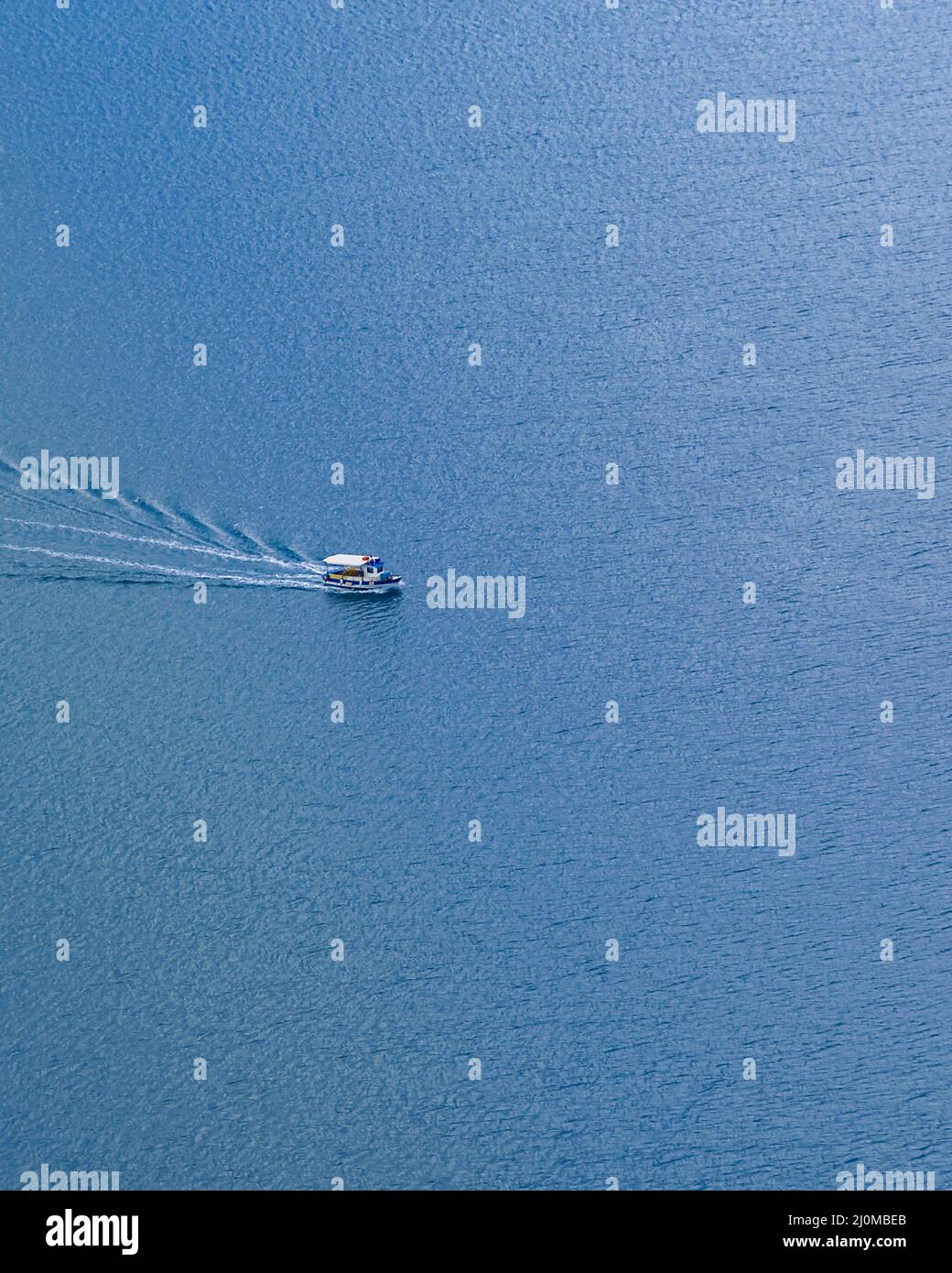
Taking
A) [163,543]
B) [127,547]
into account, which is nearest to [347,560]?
[163,543]

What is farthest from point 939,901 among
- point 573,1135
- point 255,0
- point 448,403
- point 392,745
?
point 255,0

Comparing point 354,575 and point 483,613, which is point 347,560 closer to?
point 354,575

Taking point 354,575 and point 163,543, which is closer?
point 354,575

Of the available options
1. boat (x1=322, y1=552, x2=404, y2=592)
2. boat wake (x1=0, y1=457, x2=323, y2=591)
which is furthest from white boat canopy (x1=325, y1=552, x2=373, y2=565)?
boat wake (x1=0, y1=457, x2=323, y2=591)

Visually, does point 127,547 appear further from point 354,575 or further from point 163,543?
point 354,575

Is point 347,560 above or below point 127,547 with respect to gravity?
below
